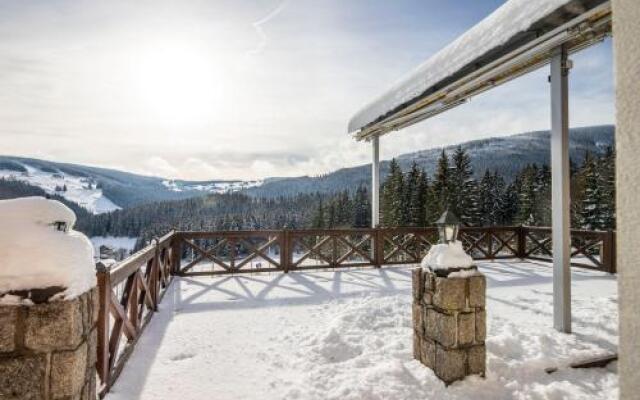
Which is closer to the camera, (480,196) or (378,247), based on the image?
(378,247)

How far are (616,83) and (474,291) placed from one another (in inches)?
89.9

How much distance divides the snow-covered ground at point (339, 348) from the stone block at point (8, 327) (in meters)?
Answer: 1.36

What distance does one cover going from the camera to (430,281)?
2920 mm

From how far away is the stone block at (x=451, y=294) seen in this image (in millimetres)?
2707

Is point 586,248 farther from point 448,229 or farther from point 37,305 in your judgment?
point 37,305

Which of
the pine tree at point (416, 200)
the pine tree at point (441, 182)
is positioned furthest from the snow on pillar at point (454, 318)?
the pine tree at point (416, 200)

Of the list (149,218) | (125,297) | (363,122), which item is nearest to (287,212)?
(149,218)

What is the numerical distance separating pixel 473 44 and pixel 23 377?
471 centimetres

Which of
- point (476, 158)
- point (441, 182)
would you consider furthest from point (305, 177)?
point (441, 182)

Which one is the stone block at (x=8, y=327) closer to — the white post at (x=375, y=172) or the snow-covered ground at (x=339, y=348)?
the snow-covered ground at (x=339, y=348)

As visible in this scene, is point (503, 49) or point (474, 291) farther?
point (503, 49)

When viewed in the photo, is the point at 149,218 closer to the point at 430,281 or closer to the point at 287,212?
the point at 287,212

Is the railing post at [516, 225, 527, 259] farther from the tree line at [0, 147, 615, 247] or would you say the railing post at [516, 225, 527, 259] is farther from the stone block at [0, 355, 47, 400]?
the tree line at [0, 147, 615, 247]

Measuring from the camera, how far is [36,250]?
145 centimetres
